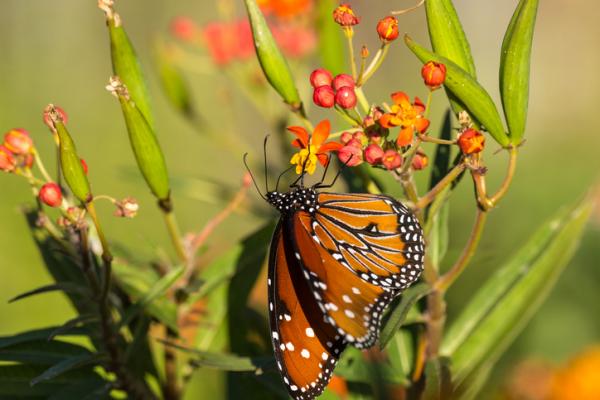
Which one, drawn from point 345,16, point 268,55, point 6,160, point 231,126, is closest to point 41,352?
point 6,160

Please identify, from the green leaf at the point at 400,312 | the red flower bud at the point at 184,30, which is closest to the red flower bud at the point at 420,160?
the green leaf at the point at 400,312

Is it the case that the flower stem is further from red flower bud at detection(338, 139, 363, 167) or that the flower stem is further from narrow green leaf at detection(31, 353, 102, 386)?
narrow green leaf at detection(31, 353, 102, 386)

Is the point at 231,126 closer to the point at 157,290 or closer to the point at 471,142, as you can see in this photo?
the point at 157,290

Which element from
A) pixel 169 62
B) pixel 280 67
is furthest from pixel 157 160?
pixel 169 62

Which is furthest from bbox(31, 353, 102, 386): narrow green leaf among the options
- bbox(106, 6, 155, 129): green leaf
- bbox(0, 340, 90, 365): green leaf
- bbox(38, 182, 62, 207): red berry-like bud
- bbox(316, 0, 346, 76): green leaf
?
bbox(316, 0, 346, 76): green leaf

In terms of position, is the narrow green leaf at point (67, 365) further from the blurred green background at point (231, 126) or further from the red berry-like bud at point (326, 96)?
the blurred green background at point (231, 126)

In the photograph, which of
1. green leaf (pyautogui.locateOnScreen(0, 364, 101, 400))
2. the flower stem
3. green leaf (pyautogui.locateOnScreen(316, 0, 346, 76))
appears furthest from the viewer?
green leaf (pyautogui.locateOnScreen(316, 0, 346, 76))
